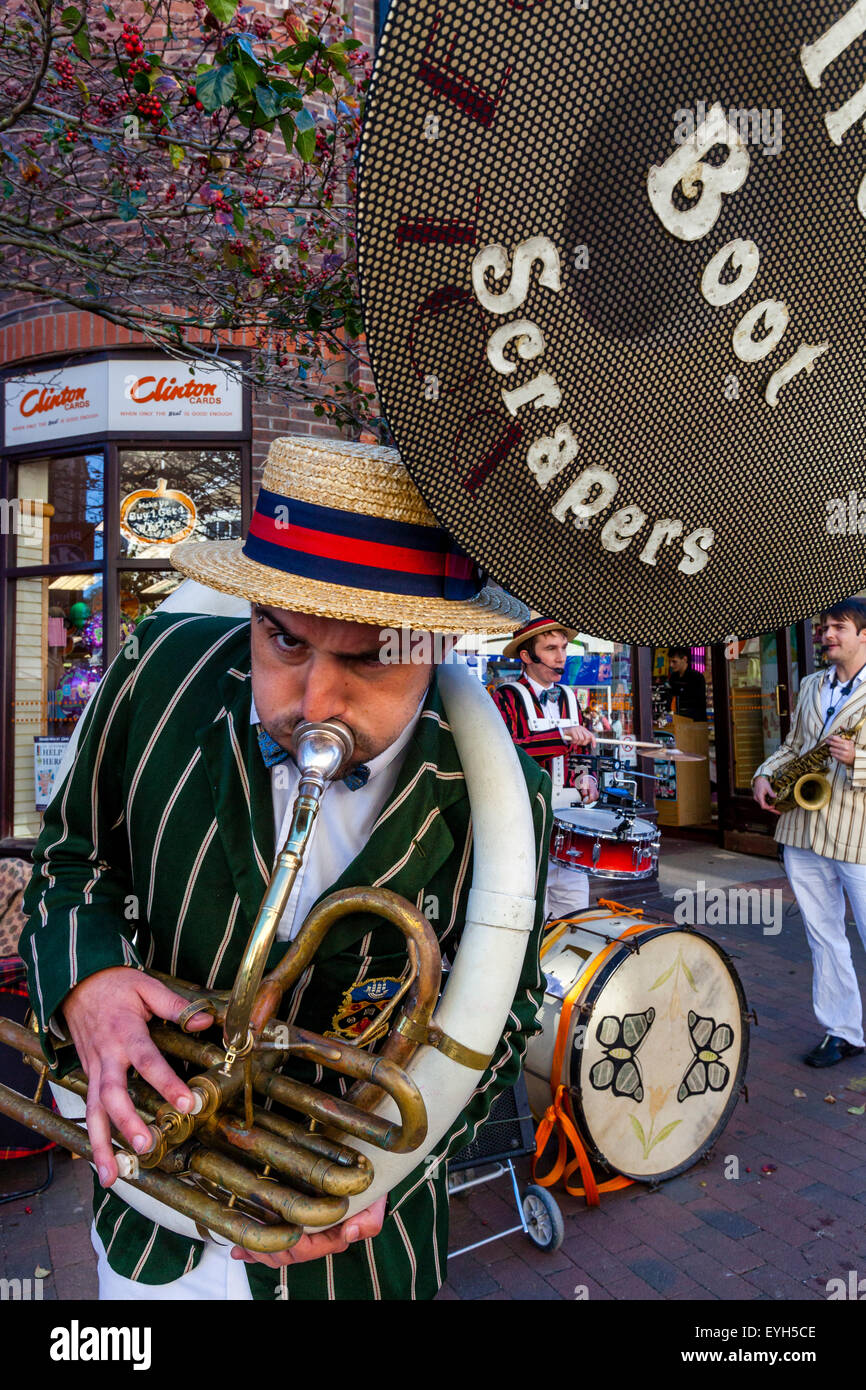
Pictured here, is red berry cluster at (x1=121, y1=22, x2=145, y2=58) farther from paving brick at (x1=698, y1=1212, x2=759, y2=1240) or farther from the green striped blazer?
paving brick at (x1=698, y1=1212, x2=759, y2=1240)

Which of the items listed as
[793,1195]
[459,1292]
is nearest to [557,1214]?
[459,1292]

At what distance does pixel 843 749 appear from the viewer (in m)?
4.60

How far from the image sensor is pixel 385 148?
72 centimetres

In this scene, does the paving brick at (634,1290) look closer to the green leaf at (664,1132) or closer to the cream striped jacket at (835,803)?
the green leaf at (664,1132)

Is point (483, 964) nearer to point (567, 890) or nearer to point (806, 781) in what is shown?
point (806, 781)

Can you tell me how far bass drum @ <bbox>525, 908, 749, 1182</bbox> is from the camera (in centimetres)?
340

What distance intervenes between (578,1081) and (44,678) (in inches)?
242

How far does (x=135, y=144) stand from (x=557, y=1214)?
4.35 metres

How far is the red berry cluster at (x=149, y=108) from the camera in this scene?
2.78 m

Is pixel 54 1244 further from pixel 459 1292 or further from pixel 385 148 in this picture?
pixel 385 148

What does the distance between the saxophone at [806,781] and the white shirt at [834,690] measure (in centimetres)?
19

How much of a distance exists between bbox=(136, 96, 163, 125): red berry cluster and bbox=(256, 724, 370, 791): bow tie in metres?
2.46

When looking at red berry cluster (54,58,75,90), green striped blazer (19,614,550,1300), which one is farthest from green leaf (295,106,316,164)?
green striped blazer (19,614,550,1300)
